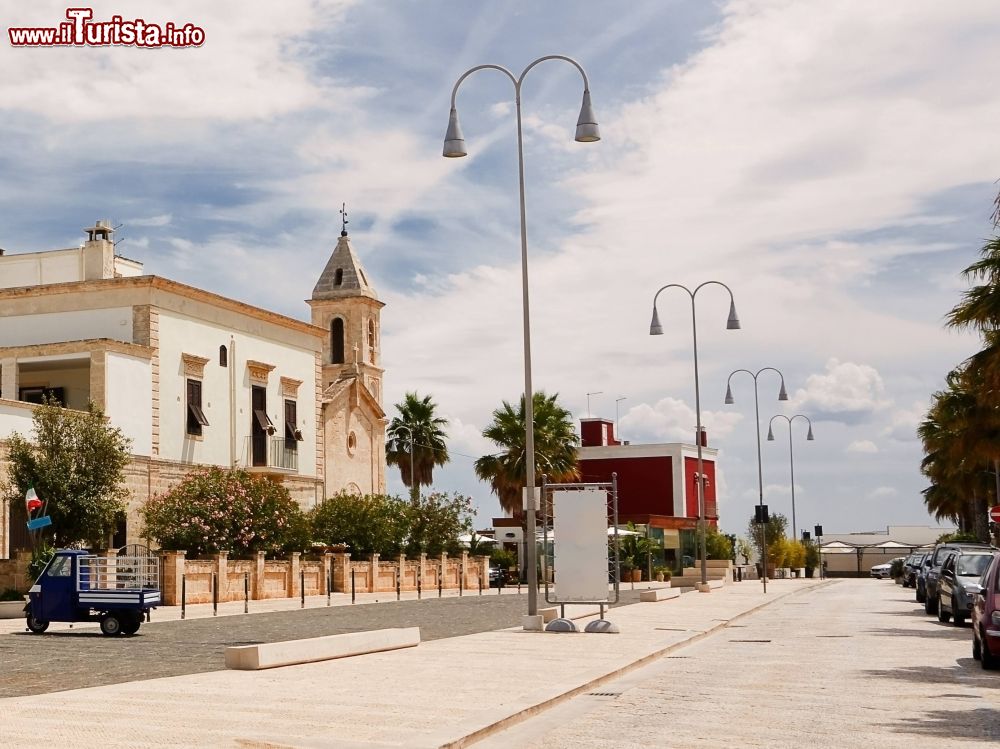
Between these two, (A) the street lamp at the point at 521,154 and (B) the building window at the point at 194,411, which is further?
(B) the building window at the point at 194,411

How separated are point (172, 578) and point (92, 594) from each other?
13027mm

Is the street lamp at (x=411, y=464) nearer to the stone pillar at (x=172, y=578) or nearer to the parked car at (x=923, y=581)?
the stone pillar at (x=172, y=578)

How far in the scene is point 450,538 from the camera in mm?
56406

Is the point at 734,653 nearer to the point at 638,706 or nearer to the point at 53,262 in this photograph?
the point at 638,706

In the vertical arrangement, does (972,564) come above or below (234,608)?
above

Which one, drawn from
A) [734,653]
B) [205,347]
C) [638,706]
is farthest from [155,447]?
[638,706]

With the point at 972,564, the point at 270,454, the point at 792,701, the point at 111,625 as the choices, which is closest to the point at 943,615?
the point at 972,564

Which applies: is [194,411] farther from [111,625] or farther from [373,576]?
[111,625]

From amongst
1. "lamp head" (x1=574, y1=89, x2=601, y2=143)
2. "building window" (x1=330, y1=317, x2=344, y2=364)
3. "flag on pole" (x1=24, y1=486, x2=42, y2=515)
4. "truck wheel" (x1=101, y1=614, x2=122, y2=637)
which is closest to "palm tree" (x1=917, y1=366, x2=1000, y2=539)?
"lamp head" (x1=574, y1=89, x2=601, y2=143)

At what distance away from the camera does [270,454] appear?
5169 centimetres

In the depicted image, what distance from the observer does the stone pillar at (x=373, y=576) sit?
1901 inches

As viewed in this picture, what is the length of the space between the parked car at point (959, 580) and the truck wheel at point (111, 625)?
16219 millimetres

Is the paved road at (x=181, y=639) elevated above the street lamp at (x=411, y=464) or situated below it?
below

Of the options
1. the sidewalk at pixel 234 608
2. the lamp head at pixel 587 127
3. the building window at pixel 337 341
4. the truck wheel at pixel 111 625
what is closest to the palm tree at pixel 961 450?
the lamp head at pixel 587 127
